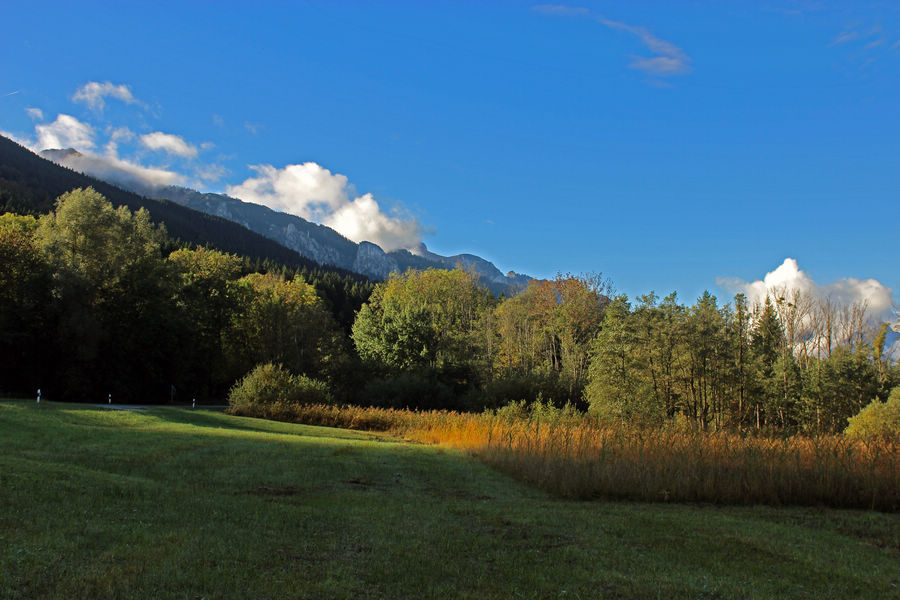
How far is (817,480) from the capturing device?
11.8 m

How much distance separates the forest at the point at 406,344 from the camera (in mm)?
28906

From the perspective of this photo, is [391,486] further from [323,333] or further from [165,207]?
[165,207]

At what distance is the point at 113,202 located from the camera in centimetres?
12775

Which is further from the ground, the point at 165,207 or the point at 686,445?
the point at 165,207

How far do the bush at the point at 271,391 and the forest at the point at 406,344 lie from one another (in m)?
1.56

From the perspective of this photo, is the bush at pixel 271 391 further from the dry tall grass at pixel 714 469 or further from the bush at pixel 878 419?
the bush at pixel 878 419

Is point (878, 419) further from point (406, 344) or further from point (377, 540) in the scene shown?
point (406, 344)

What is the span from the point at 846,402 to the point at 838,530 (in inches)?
1091

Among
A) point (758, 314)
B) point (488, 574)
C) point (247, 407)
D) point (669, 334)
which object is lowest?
point (247, 407)

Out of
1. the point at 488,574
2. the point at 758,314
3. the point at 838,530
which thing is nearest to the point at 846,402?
the point at 758,314

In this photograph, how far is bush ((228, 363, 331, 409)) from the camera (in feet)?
107

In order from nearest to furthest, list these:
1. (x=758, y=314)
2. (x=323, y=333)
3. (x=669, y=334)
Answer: (x=669, y=334) < (x=758, y=314) < (x=323, y=333)

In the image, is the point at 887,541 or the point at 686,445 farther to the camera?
the point at 686,445

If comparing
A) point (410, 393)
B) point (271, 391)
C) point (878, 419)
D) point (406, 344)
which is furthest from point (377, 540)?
point (406, 344)
